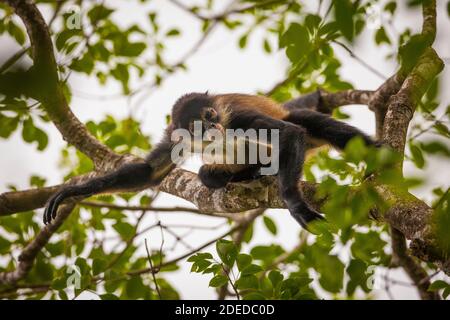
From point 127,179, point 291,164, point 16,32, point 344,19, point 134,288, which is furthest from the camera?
point 16,32

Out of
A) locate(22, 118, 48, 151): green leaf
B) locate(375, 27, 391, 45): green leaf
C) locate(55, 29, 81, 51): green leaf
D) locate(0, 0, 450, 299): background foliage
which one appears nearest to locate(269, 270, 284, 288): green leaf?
locate(0, 0, 450, 299): background foliage

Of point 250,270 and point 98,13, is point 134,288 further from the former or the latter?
point 98,13

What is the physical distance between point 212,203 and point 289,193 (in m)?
0.66

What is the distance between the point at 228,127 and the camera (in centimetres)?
387

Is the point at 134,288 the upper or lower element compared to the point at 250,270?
upper

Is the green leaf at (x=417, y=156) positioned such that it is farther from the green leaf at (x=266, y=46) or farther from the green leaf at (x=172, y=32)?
the green leaf at (x=172, y=32)

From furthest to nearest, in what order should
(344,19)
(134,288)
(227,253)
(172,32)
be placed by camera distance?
(172,32) → (134,288) → (227,253) → (344,19)

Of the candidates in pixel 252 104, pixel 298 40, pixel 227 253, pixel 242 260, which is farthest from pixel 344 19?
pixel 252 104

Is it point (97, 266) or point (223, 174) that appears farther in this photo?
point (223, 174)

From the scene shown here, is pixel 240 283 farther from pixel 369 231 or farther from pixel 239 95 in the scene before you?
pixel 239 95

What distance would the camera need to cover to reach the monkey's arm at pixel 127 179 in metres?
3.42

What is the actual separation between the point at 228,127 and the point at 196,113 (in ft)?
1.03

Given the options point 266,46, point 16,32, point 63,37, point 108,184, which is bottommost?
point 108,184
